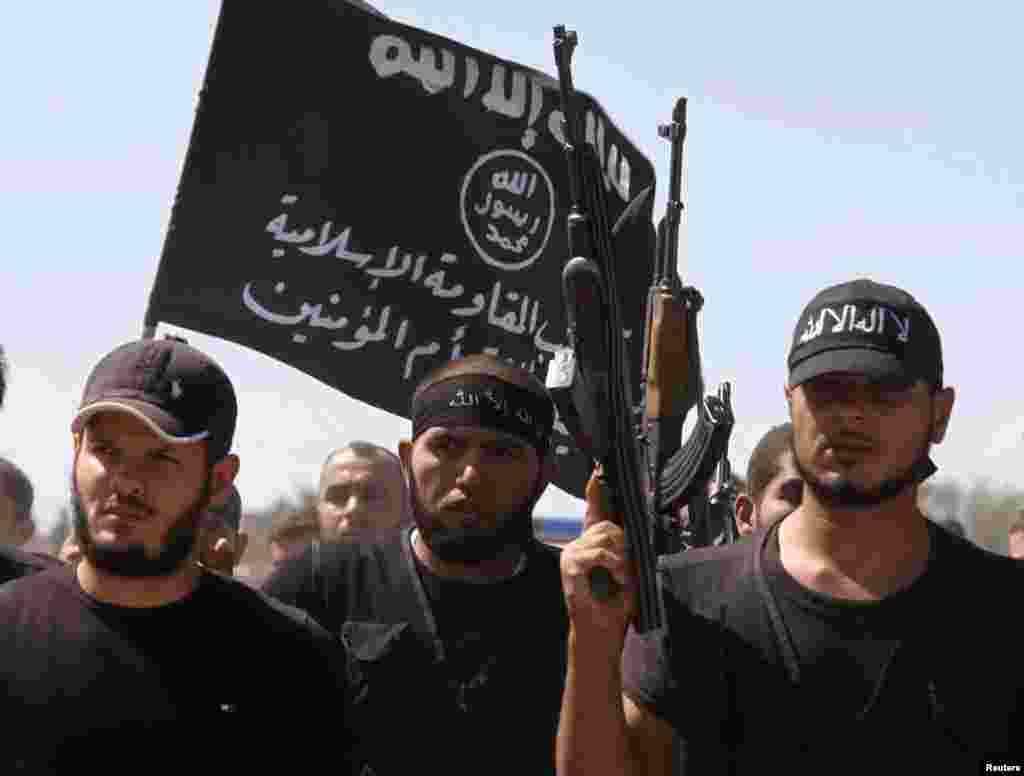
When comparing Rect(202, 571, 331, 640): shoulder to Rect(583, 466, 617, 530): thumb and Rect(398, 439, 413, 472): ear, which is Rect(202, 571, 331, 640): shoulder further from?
Rect(398, 439, 413, 472): ear

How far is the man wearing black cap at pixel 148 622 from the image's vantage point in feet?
13.0

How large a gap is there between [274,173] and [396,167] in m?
0.61

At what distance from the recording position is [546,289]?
8625 mm

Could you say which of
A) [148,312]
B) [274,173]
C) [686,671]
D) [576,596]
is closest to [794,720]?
[686,671]

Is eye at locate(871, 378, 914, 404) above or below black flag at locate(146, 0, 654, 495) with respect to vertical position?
below

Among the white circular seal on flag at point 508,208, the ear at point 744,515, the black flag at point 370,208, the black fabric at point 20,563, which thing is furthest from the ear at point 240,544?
the black fabric at point 20,563

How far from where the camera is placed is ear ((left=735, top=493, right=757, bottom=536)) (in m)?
7.73

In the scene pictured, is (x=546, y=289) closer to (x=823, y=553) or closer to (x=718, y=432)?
(x=718, y=432)

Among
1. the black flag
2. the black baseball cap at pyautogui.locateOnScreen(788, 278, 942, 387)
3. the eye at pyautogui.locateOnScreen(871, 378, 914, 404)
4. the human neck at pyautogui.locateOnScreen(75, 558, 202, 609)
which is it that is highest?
the black flag

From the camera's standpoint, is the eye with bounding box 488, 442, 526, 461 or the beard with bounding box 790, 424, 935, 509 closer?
the beard with bounding box 790, 424, 935, 509

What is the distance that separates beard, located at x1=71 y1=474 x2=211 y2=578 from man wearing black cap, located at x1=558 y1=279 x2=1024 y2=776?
0.75 metres

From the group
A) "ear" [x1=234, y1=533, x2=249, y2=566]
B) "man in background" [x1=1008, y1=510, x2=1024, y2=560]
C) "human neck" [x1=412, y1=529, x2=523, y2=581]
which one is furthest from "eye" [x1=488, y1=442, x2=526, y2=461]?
"man in background" [x1=1008, y1=510, x2=1024, y2=560]

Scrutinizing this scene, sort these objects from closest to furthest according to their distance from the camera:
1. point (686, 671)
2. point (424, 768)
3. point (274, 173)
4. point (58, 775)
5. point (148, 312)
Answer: point (58, 775) → point (686, 671) → point (424, 768) → point (148, 312) → point (274, 173)

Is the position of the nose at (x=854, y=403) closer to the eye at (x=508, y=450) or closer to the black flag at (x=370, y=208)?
the eye at (x=508, y=450)
